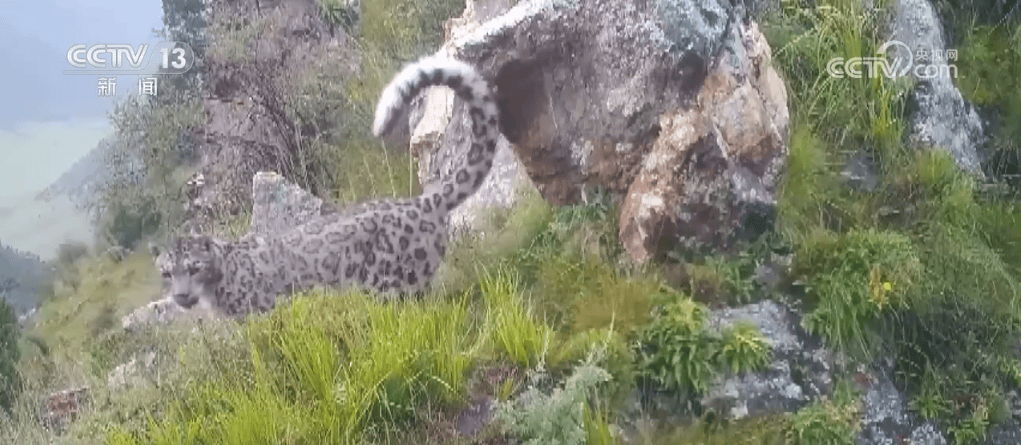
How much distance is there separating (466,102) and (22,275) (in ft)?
9.76

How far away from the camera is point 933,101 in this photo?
5.31 meters

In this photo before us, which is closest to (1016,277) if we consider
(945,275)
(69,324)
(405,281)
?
(945,275)

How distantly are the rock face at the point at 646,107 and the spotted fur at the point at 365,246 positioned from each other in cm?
23

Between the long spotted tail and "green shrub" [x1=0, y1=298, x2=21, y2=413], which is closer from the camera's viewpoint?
"green shrub" [x1=0, y1=298, x2=21, y2=413]

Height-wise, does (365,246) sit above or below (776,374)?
above

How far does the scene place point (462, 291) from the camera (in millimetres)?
4594

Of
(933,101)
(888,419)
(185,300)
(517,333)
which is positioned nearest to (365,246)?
(185,300)

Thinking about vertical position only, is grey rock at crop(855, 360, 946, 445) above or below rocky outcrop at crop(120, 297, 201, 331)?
below

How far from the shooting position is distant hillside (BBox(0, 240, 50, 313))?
5.23m

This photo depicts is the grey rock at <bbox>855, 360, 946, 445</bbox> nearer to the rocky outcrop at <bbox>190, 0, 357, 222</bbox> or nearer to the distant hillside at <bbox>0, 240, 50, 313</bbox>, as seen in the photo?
the rocky outcrop at <bbox>190, 0, 357, 222</bbox>

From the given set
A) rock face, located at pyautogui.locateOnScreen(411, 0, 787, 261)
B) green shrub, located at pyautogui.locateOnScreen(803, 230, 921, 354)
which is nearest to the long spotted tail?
rock face, located at pyautogui.locateOnScreen(411, 0, 787, 261)

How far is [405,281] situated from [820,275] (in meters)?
2.30

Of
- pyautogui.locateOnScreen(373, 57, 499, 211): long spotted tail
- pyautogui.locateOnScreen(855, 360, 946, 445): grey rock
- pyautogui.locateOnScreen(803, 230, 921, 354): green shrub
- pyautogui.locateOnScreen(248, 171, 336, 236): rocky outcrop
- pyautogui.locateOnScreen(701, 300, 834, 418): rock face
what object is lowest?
pyautogui.locateOnScreen(855, 360, 946, 445): grey rock

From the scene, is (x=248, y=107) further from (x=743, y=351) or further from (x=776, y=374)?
(x=776, y=374)
